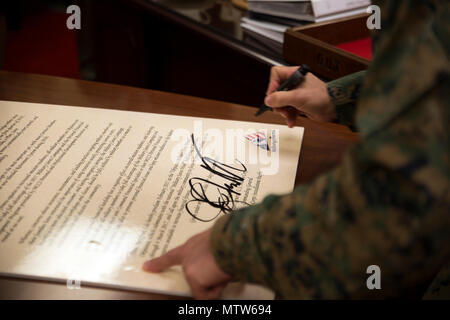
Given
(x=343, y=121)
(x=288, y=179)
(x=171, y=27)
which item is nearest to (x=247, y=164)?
(x=288, y=179)

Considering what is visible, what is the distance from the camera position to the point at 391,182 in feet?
0.96

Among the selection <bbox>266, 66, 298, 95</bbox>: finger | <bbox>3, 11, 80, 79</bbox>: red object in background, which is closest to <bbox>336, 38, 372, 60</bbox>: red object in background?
<bbox>266, 66, 298, 95</bbox>: finger

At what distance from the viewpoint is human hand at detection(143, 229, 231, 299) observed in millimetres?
411

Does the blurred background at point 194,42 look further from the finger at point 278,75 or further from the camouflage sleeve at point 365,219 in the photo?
the camouflage sleeve at point 365,219

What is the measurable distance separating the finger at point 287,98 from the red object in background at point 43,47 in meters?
1.83

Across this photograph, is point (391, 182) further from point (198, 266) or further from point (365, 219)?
point (198, 266)

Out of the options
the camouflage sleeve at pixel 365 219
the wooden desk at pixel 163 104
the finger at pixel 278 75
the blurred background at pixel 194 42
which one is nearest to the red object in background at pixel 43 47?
the blurred background at pixel 194 42

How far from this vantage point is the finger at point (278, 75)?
718 millimetres

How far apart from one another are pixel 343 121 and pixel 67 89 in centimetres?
50

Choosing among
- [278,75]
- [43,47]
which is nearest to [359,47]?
[278,75]

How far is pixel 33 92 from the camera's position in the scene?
79 centimetres

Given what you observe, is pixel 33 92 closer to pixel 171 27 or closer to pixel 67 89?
pixel 67 89
